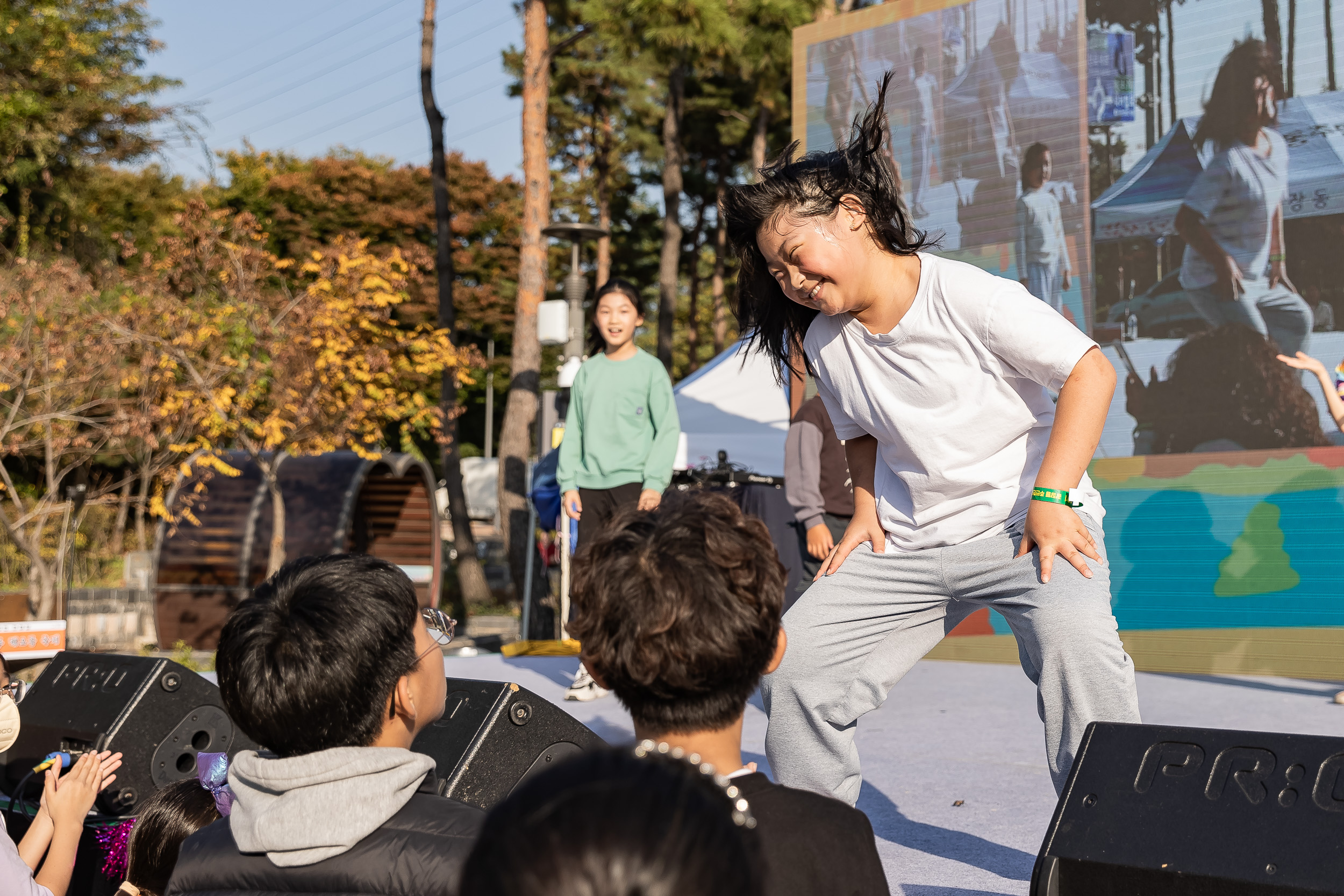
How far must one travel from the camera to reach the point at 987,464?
7.79 feet

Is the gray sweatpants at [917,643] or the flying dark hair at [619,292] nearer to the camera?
the gray sweatpants at [917,643]

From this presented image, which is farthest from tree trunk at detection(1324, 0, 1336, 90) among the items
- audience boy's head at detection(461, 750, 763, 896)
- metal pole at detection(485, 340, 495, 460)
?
metal pole at detection(485, 340, 495, 460)

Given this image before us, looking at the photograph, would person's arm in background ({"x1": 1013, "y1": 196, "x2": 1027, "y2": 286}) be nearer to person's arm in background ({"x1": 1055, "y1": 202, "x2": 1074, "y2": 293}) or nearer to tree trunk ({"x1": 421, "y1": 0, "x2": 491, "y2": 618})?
person's arm in background ({"x1": 1055, "y1": 202, "x2": 1074, "y2": 293})

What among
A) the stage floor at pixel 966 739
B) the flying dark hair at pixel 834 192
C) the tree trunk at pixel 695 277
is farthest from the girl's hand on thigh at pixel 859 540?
the tree trunk at pixel 695 277

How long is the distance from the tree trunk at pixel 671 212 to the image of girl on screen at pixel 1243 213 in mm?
11042

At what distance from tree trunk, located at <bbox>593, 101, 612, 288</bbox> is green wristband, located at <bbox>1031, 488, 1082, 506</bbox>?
862 inches

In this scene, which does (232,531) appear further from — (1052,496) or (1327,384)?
(1052,496)

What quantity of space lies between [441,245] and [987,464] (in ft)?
39.4

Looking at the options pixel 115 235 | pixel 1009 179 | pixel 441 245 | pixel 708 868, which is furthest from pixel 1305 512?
pixel 115 235

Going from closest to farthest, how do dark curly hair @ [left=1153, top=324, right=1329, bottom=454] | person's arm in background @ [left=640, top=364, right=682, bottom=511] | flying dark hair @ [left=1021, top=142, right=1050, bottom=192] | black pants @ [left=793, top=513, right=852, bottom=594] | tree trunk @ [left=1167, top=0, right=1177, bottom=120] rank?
person's arm in background @ [left=640, top=364, right=682, bottom=511], black pants @ [left=793, top=513, right=852, bottom=594], dark curly hair @ [left=1153, top=324, right=1329, bottom=454], tree trunk @ [left=1167, top=0, right=1177, bottom=120], flying dark hair @ [left=1021, top=142, right=1050, bottom=192]

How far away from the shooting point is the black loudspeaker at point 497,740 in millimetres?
2289

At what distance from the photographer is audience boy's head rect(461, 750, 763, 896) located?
0.69 metres

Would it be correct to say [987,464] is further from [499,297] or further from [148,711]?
[499,297]

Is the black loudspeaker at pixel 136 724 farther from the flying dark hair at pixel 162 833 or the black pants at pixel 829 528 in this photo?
the black pants at pixel 829 528
